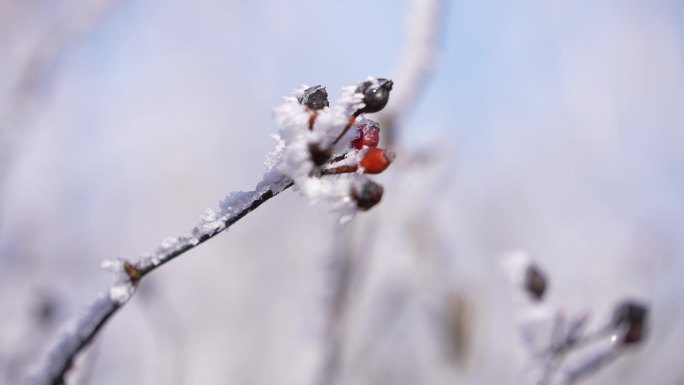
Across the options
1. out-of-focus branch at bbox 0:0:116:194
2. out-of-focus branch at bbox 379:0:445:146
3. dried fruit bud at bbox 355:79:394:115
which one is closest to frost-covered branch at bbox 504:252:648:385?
out-of-focus branch at bbox 379:0:445:146

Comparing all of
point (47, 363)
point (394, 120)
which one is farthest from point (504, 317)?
point (47, 363)

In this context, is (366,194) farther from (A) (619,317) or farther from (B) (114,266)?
(A) (619,317)

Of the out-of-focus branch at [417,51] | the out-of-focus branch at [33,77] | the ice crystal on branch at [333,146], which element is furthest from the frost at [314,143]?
the out-of-focus branch at [33,77]

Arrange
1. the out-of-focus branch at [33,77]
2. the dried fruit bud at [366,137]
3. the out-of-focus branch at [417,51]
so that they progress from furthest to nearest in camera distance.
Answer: the out-of-focus branch at [33,77]
the out-of-focus branch at [417,51]
the dried fruit bud at [366,137]

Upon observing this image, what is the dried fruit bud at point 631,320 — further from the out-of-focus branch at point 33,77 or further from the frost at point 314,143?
the out-of-focus branch at point 33,77

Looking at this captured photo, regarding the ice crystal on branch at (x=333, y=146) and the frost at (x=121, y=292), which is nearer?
the ice crystal on branch at (x=333, y=146)

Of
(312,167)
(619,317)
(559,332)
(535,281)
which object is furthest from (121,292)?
(619,317)

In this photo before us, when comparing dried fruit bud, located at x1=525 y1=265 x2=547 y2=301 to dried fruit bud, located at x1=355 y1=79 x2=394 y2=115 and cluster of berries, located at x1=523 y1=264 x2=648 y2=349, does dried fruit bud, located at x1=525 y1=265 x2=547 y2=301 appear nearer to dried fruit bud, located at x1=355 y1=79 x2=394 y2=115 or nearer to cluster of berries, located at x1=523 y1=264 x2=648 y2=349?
cluster of berries, located at x1=523 y1=264 x2=648 y2=349
